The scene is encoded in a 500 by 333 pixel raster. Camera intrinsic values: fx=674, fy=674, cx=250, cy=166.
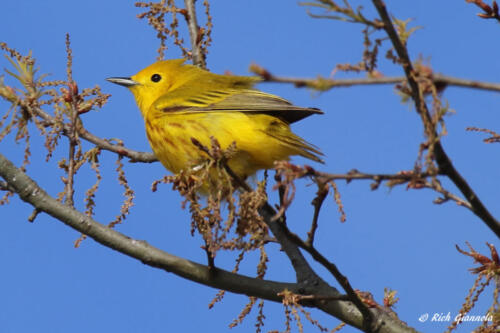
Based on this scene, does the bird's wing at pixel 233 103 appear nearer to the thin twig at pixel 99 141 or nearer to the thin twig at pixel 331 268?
the thin twig at pixel 99 141

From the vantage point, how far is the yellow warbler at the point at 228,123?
4.84 m

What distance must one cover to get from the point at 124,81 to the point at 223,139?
2.13 m

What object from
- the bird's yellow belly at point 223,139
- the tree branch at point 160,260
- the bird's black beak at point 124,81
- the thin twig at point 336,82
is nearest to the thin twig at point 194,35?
the bird's black beak at point 124,81

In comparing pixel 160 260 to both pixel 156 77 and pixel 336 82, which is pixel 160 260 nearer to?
pixel 336 82

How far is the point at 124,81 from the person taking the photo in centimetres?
666

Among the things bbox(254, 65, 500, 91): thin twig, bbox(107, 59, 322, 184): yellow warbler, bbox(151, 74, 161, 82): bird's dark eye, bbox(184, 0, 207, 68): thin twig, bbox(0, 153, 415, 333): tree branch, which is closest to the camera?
bbox(254, 65, 500, 91): thin twig

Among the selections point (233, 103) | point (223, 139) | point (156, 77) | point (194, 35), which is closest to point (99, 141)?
point (223, 139)

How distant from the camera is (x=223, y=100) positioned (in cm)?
537

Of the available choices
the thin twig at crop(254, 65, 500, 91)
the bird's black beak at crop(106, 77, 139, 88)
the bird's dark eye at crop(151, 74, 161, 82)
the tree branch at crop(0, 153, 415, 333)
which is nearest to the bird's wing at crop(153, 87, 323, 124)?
the bird's dark eye at crop(151, 74, 161, 82)

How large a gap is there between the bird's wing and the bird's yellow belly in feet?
0.24

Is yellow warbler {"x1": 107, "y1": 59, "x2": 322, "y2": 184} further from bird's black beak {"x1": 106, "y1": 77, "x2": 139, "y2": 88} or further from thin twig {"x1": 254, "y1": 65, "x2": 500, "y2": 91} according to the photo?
thin twig {"x1": 254, "y1": 65, "x2": 500, "y2": 91}

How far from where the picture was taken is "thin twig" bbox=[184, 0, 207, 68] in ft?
19.8

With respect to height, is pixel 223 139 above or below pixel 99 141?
above

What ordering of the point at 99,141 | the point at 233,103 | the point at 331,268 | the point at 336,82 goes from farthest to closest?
the point at 233,103 < the point at 99,141 < the point at 331,268 < the point at 336,82
